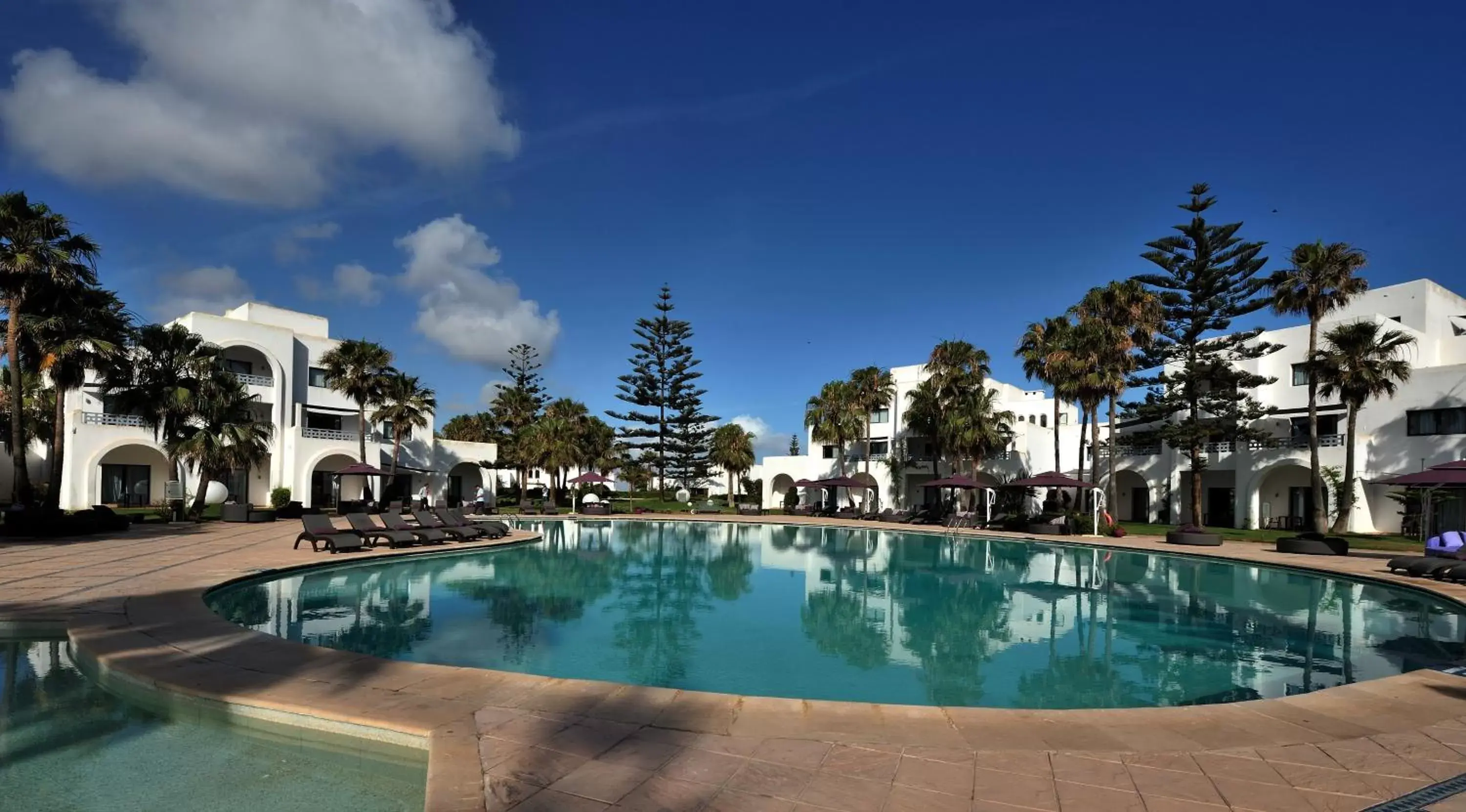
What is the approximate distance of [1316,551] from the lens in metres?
17.6

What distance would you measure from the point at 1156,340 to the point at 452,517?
27.4 m

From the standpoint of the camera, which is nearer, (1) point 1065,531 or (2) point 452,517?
(2) point 452,517

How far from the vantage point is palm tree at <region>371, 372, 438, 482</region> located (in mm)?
30172

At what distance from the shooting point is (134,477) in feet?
93.8

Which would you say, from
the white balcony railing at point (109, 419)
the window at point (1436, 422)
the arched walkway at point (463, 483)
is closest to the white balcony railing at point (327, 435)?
the white balcony railing at point (109, 419)

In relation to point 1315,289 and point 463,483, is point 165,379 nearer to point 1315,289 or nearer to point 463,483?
point 463,483

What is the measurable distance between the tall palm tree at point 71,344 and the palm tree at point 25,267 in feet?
1.31

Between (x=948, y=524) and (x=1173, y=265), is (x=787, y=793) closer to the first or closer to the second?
(x=948, y=524)

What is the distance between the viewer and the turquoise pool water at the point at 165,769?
12.7 feet

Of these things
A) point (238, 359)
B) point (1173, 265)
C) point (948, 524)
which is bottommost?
point (948, 524)

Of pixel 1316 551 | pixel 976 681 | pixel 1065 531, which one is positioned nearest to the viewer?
pixel 976 681

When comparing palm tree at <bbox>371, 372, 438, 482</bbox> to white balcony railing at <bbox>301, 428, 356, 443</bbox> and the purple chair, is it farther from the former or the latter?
the purple chair

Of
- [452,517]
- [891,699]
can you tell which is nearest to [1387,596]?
[891,699]

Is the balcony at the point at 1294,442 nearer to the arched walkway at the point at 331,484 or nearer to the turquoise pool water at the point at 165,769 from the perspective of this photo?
the turquoise pool water at the point at 165,769
